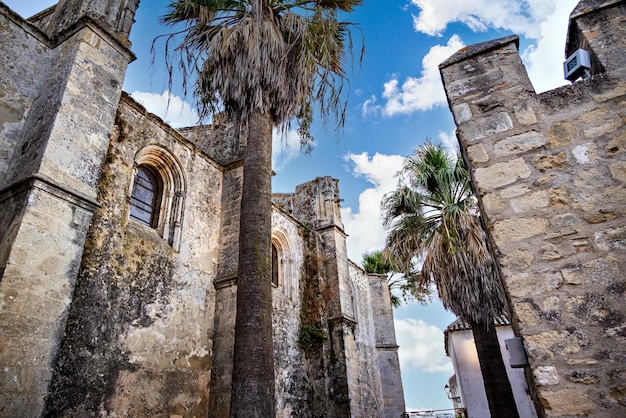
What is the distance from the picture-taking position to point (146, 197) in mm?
9008

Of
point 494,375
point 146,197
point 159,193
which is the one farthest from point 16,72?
point 494,375

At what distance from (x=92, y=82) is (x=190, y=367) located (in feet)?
18.8

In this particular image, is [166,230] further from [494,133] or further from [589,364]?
[589,364]

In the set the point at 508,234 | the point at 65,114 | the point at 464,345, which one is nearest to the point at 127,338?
the point at 65,114

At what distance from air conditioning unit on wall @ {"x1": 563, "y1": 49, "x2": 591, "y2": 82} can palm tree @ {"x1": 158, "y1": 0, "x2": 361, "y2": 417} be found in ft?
Answer: 14.7

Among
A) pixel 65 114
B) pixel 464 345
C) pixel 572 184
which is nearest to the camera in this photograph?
pixel 572 184

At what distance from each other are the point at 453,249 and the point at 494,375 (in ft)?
9.15

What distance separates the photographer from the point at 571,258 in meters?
3.09

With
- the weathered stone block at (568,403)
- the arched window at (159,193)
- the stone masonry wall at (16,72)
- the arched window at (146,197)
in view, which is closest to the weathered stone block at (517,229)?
the weathered stone block at (568,403)

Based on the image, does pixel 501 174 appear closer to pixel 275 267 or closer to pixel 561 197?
pixel 561 197

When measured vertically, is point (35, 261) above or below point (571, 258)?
above

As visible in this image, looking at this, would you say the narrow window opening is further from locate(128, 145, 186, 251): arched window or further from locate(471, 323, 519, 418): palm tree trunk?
locate(471, 323, 519, 418): palm tree trunk

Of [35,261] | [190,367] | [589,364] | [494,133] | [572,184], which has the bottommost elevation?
[589,364]

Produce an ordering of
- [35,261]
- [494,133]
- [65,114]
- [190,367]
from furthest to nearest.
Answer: [190,367]
[65,114]
[35,261]
[494,133]
